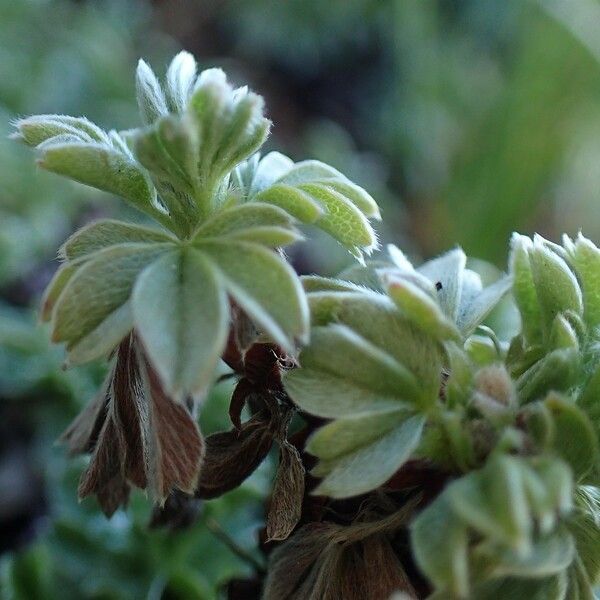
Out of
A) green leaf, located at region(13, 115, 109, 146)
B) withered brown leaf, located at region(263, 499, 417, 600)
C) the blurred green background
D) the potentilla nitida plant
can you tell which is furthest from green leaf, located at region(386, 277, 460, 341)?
the blurred green background

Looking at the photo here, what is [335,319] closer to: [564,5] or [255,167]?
[255,167]

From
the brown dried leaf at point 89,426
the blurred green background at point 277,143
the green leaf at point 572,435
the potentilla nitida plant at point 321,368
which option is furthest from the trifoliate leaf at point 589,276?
the blurred green background at point 277,143

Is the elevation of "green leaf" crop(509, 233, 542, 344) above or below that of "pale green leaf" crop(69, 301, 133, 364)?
above

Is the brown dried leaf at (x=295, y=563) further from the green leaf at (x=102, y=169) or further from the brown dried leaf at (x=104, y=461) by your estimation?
the green leaf at (x=102, y=169)

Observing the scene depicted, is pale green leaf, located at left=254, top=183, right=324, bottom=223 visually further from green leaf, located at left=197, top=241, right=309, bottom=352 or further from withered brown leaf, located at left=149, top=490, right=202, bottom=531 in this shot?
withered brown leaf, located at left=149, top=490, right=202, bottom=531

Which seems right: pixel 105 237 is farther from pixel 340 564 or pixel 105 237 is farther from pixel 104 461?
pixel 340 564

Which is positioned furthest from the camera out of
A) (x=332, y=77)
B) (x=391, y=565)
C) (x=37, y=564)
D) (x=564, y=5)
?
(x=332, y=77)

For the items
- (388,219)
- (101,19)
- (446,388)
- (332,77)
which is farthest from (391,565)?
(332,77)
